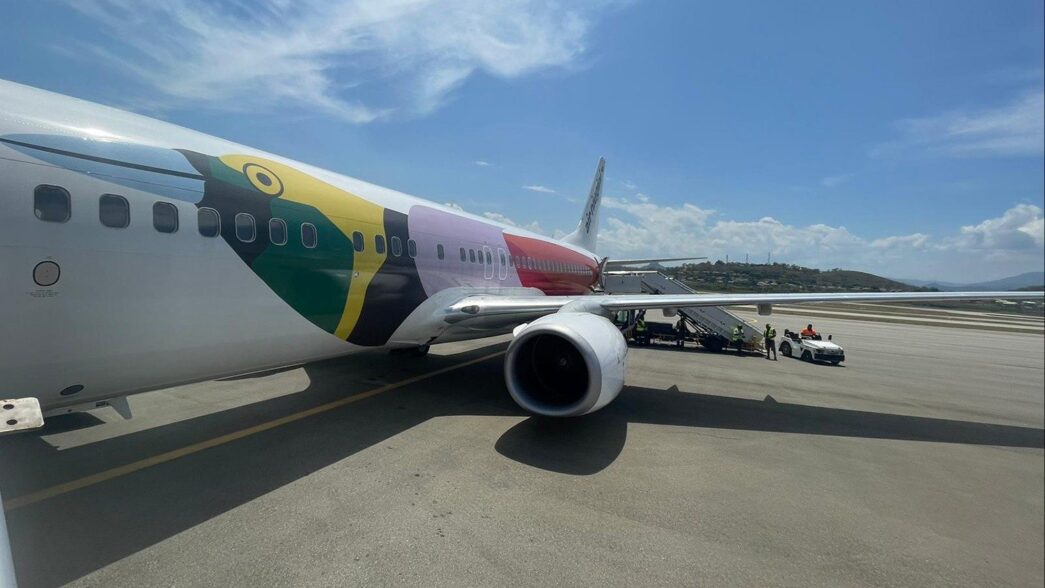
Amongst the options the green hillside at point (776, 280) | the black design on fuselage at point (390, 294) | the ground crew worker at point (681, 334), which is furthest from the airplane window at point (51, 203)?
the green hillside at point (776, 280)

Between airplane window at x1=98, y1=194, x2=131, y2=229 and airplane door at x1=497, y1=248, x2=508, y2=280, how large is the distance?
22.1 feet

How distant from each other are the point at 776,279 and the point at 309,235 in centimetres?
2735

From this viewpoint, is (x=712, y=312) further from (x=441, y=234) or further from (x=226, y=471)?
(x=226, y=471)

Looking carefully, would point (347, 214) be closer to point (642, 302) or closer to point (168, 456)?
point (168, 456)

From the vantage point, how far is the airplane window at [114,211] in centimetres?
362

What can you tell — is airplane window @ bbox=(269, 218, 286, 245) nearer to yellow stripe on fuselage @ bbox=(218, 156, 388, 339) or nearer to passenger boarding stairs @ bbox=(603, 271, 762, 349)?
yellow stripe on fuselage @ bbox=(218, 156, 388, 339)

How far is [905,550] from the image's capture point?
3.74 metres

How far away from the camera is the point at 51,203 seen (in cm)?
334

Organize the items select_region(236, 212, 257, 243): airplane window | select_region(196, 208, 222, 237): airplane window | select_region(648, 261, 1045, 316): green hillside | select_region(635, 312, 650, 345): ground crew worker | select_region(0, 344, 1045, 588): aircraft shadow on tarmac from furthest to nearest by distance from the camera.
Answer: select_region(648, 261, 1045, 316): green hillside
select_region(635, 312, 650, 345): ground crew worker
select_region(236, 212, 257, 243): airplane window
select_region(196, 208, 222, 237): airplane window
select_region(0, 344, 1045, 588): aircraft shadow on tarmac

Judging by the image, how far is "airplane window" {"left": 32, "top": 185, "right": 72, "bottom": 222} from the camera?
3.27 meters

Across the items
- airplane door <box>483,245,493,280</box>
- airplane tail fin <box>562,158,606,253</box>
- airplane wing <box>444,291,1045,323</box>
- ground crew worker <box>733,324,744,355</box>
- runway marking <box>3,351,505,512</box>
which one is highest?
airplane tail fin <box>562,158,606,253</box>

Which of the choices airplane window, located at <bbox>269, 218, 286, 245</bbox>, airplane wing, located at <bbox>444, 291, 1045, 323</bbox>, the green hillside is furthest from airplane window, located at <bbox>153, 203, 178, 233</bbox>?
the green hillside

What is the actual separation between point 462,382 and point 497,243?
10.4 ft

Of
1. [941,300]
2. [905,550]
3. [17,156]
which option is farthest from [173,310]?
[941,300]
